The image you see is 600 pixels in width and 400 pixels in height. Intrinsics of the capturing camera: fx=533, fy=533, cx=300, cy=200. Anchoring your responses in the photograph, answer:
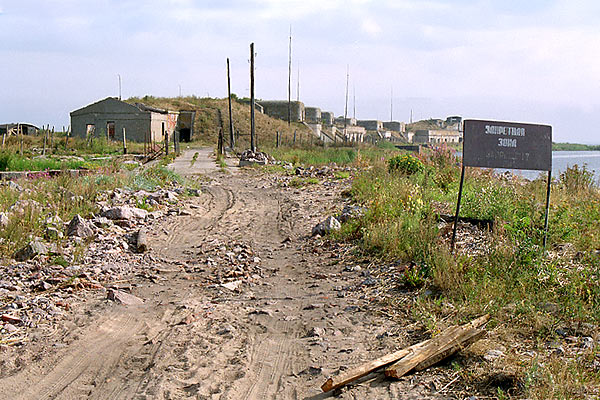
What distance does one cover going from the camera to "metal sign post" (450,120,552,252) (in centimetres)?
687

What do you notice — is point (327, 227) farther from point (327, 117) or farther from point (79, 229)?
point (327, 117)

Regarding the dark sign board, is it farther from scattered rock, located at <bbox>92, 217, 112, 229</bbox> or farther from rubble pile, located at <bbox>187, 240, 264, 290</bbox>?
scattered rock, located at <bbox>92, 217, 112, 229</bbox>

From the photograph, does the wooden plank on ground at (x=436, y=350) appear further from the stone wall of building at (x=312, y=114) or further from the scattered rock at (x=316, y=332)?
the stone wall of building at (x=312, y=114)

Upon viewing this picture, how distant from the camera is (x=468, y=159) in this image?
6859 mm

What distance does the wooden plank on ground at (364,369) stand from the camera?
3758 millimetres

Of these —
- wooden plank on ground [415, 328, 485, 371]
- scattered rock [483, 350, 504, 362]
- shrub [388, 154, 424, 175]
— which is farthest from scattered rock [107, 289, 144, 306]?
shrub [388, 154, 424, 175]

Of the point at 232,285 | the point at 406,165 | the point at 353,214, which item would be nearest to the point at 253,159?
the point at 406,165

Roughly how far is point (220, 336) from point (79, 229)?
13.7 feet

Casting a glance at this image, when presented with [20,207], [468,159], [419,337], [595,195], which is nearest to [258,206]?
[20,207]

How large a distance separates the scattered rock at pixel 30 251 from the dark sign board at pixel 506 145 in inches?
221

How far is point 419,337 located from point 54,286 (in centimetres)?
409

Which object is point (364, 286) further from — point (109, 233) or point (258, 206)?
point (258, 206)

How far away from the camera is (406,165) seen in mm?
14594

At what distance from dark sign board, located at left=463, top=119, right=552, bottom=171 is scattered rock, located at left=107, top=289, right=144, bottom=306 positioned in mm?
4310
